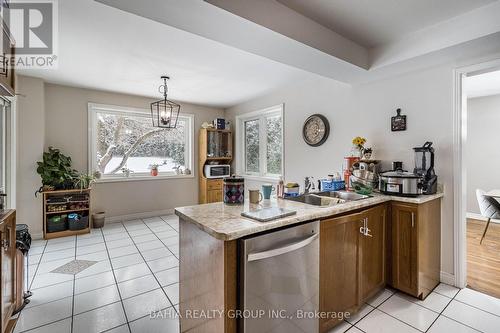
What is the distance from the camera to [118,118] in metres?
4.48

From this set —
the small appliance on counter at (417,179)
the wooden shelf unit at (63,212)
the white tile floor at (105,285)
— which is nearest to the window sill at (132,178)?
the wooden shelf unit at (63,212)

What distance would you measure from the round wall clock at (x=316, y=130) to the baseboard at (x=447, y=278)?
201cm

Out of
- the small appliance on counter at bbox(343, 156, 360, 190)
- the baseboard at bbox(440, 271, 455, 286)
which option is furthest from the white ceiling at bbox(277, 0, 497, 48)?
the baseboard at bbox(440, 271, 455, 286)

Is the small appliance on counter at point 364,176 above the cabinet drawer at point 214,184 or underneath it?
above

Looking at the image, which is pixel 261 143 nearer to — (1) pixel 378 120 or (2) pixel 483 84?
(1) pixel 378 120

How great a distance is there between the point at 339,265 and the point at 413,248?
0.86 meters

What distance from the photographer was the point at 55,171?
139 inches

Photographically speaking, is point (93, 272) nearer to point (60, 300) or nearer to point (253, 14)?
point (60, 300)

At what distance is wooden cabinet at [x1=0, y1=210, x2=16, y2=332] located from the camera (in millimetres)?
1507

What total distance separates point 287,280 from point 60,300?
2.08m

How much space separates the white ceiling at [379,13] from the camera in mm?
1776

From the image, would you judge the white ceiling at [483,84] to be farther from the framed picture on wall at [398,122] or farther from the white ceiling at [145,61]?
the white ceiling at [145,61]

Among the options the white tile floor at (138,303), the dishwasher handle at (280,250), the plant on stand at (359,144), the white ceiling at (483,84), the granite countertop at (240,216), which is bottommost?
the white tile floor at (138,303)

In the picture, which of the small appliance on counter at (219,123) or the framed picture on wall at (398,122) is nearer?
the framed picture on wall at (398,122)
